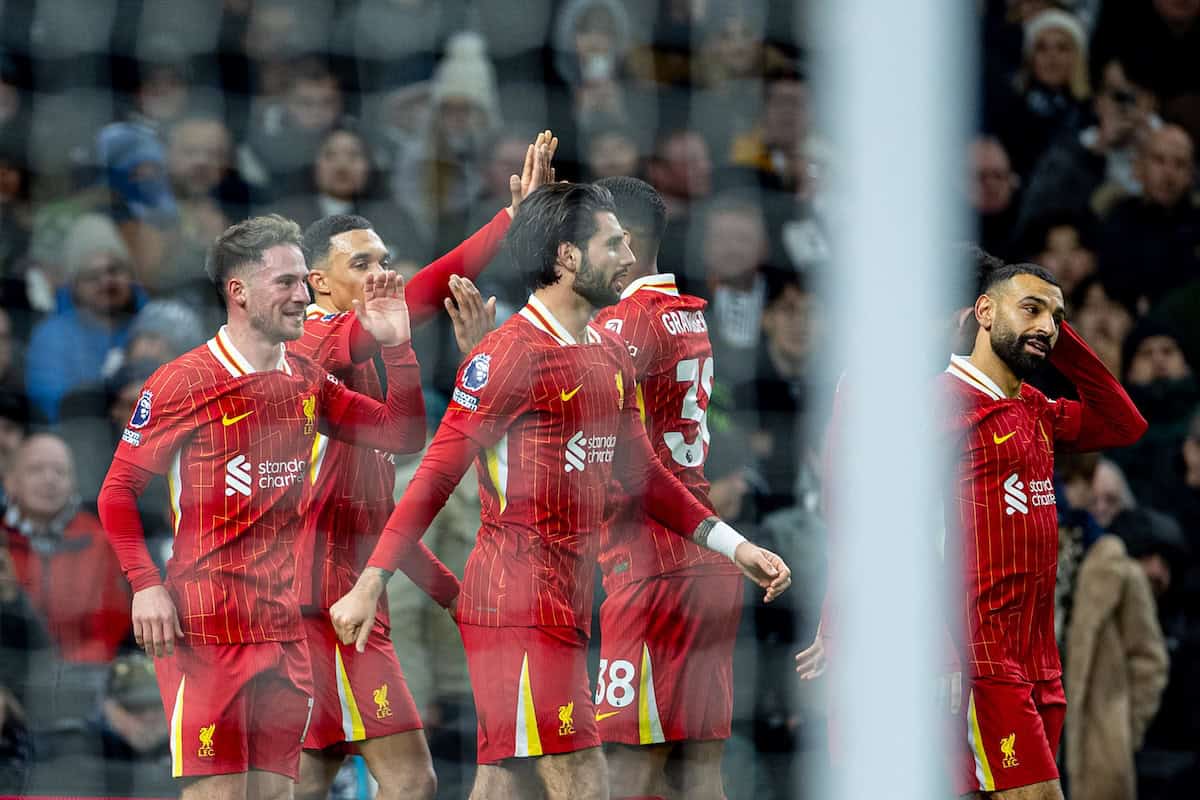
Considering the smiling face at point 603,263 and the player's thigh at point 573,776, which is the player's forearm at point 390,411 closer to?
the smiling face at point 603,263

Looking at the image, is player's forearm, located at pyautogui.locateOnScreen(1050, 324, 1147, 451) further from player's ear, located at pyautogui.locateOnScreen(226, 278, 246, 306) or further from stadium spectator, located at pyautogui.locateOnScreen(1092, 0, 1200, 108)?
stadium spectator, located at pyautogui.locateOnScreen(1092, 0, 1200, 108)

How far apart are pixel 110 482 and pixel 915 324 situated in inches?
83.7

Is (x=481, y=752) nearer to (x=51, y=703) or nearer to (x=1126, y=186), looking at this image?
(x=51, y=703)

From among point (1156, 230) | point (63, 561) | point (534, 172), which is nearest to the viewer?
point (534, 172)

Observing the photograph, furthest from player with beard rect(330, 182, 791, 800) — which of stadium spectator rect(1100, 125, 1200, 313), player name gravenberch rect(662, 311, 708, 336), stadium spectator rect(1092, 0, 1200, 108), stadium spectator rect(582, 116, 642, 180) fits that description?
stadium spectator rect(1092, 0, 1200, 108)

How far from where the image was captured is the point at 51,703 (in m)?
5.30

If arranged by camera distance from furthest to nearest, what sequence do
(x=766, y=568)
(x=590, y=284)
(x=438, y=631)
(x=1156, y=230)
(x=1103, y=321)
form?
(x=1156, y=230)
(x=1103, y=321)
(x=438, y=631)
(x=590, y=284)
(x=766, y=568)

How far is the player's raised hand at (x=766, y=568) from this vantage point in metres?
3.79

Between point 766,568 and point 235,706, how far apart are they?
121 centimetres

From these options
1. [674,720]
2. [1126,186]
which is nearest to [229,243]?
[674,720]

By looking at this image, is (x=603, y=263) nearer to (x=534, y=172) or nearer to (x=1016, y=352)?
(x=534, y=172)

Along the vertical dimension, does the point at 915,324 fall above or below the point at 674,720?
above

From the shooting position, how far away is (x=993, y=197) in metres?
6.70

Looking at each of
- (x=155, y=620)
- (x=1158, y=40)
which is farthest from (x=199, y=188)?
(x=1158, y=40)
